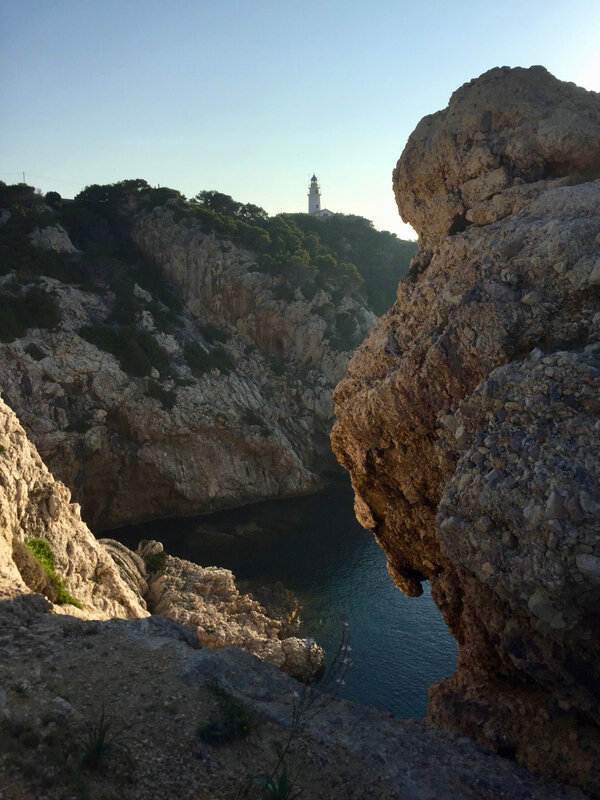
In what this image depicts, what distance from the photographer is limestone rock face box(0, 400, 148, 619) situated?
15117 mm

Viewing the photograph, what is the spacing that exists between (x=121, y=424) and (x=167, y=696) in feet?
105

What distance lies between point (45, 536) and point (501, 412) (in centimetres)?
1361

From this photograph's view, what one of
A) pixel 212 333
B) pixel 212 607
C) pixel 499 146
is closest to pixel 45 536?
pixel 212 607

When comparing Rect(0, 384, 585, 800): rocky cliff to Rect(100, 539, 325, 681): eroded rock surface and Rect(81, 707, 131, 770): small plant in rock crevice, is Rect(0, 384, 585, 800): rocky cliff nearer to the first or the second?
Rect(81, 707, 131, 770): small plant in rock crevice

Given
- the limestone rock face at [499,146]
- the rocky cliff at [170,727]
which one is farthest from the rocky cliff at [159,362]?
the limestone rock face at [499,146]

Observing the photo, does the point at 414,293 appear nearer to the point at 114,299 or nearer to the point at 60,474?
the point at 60,474

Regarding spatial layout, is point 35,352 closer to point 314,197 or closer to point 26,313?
point 26,313

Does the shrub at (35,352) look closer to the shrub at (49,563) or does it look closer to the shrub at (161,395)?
the shrub at (161,395)

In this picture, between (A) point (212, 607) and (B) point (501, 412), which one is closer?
(B) point (501, 412)

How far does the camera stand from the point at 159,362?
44281 millimetres

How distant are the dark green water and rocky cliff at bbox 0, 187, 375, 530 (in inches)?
124

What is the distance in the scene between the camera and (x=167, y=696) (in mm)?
10406

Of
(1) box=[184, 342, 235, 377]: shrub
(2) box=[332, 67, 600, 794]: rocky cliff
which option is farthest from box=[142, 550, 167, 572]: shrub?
(1) box=[184, 342, 235, 377]: shrub

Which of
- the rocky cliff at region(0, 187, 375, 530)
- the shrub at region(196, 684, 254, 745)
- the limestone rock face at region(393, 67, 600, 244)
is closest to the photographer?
the shrub at region(196, 684, 254, 745)
